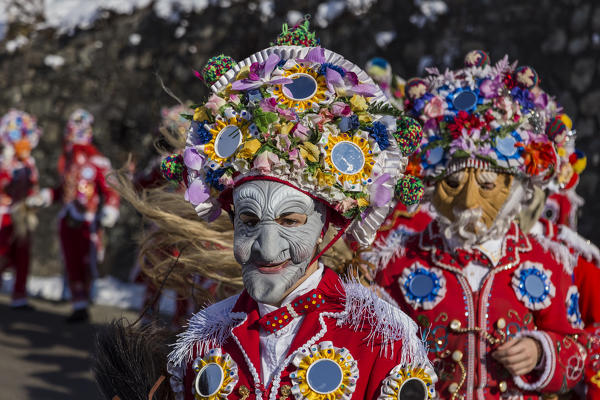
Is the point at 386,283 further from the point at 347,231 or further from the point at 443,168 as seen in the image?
the point at 347,231

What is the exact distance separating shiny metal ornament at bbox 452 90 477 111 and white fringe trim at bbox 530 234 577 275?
667mm

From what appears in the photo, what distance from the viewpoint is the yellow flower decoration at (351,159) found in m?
2.45

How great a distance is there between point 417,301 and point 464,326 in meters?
0.22

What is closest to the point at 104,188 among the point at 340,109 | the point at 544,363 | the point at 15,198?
the point at 15,198

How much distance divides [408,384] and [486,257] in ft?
4.26

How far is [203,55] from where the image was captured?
38.3 ft

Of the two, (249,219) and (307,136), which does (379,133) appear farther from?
(249,219)

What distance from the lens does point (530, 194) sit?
3703 mm

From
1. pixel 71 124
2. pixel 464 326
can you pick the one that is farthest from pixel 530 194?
pixel 71 124

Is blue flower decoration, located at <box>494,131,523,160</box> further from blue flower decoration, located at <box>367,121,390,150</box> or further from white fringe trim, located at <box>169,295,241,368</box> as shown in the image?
white fringe trim, located at <box>169,295,241,368</box>

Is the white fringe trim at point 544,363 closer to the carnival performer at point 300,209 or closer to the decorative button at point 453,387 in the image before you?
the decorative button at point 453,387

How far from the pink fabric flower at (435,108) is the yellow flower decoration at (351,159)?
3.96 ft

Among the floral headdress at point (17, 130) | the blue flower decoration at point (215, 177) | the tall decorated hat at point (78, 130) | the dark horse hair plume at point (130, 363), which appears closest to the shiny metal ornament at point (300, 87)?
the blue flower decoration at point (215, 177)

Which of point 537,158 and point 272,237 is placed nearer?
point 272,237
